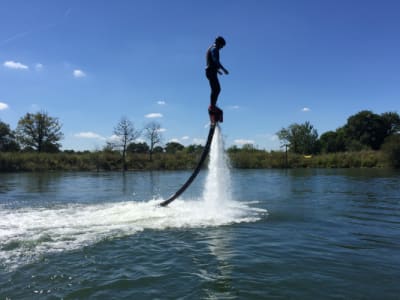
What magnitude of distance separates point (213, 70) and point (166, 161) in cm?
5808

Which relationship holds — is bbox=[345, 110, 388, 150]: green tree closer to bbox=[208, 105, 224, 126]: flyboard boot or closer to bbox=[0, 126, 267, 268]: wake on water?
bbox=[0, 126, 267, 268]: wake on water

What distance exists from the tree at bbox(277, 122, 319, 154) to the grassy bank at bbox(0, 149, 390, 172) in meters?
23.8

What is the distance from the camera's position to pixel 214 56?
10.8 meters

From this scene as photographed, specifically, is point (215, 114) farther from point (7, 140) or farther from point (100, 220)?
point (7, 140)

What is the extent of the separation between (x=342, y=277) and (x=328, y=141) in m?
108

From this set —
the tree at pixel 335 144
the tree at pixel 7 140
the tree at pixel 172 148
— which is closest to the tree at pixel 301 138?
the tree at pixel 335 144

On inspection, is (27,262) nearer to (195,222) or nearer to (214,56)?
(195,222)

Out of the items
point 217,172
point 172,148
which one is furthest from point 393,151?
point 172,148

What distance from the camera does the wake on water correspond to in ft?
27.6

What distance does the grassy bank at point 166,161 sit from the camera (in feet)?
198

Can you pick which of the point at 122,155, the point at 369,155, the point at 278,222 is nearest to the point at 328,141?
the point at 369,155

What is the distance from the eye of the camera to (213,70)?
10898 mm

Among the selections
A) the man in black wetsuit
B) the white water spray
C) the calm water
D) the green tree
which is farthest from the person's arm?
the green tree

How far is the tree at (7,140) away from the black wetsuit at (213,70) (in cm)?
7536
